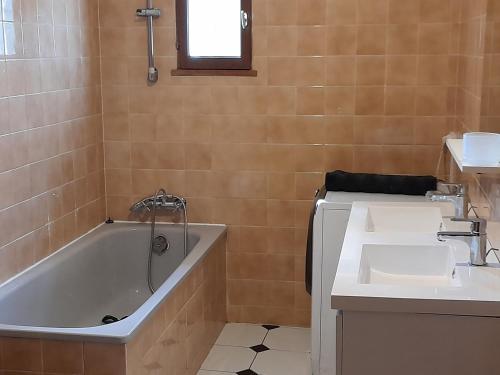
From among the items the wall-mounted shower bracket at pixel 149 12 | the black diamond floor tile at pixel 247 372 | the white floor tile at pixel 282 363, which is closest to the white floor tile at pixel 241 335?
the white floor tile at pixel 282 363

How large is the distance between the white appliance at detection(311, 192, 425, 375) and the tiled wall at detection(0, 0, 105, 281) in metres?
1.32

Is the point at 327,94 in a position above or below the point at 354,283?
above

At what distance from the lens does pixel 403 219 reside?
3104mm

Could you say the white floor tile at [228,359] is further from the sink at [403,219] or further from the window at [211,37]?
the window at [211,37]

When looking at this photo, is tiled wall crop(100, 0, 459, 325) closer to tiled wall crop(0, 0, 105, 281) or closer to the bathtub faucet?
the bathtub faucet

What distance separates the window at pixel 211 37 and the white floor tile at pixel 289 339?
4.92 ft

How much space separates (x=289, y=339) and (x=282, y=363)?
1.05ft

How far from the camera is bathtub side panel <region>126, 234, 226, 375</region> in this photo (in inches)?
112

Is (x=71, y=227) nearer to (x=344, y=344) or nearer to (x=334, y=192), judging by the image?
(x=334, y=192)

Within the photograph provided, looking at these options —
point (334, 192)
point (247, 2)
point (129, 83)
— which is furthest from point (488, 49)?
point (129, 83)

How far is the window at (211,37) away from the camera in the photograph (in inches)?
158

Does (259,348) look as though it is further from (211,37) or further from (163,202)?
(211,37)

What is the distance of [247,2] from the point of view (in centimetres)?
395

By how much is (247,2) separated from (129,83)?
2.67 ft
